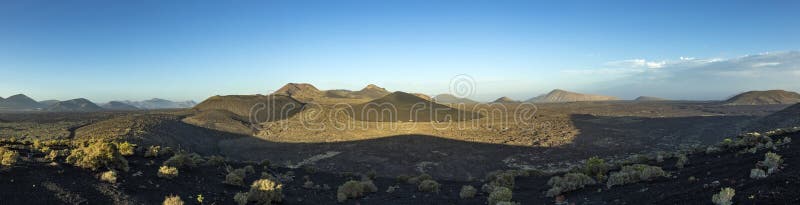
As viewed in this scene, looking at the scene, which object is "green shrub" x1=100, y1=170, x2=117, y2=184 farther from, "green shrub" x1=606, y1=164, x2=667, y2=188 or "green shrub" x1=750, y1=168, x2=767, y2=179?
"green shrub" x1=750, y1=168, x2=767, y2=179

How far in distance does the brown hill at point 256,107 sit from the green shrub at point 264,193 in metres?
64.3

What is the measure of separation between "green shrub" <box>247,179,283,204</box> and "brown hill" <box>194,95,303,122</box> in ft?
211

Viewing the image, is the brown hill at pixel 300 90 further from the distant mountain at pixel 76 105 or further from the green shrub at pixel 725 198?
the green shrub at pixel 725 198

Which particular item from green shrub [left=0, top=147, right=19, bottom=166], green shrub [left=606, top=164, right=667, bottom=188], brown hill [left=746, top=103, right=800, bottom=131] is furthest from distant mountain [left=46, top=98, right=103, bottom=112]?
brown hill [left=746, top=103, right=800, bottom=131]

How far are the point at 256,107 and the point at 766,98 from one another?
141475mm

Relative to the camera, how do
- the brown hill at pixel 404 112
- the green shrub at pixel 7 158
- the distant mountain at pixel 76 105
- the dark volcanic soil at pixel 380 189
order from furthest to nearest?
1. the distant mountain at pixel 76 105
2. the brown hill at pixel 404 112
3. the green shrub at pixel 7 158
4. the dark volcanic soil at pixel 380 189

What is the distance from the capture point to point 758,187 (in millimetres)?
10406

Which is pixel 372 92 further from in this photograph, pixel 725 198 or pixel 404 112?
pixel 725 198

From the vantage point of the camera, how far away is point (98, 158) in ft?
48.3

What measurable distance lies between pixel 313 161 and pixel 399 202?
22.4 metres

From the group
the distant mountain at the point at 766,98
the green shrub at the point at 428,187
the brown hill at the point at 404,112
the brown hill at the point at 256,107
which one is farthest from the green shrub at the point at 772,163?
the distant mountain at the point at 766,98

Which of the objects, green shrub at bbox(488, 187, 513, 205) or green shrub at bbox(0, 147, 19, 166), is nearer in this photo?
green shrub at bbox(0, 147, 19, 166)

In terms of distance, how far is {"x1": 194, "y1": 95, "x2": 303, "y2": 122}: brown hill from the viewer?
81.6m

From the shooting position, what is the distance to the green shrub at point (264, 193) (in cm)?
1495
